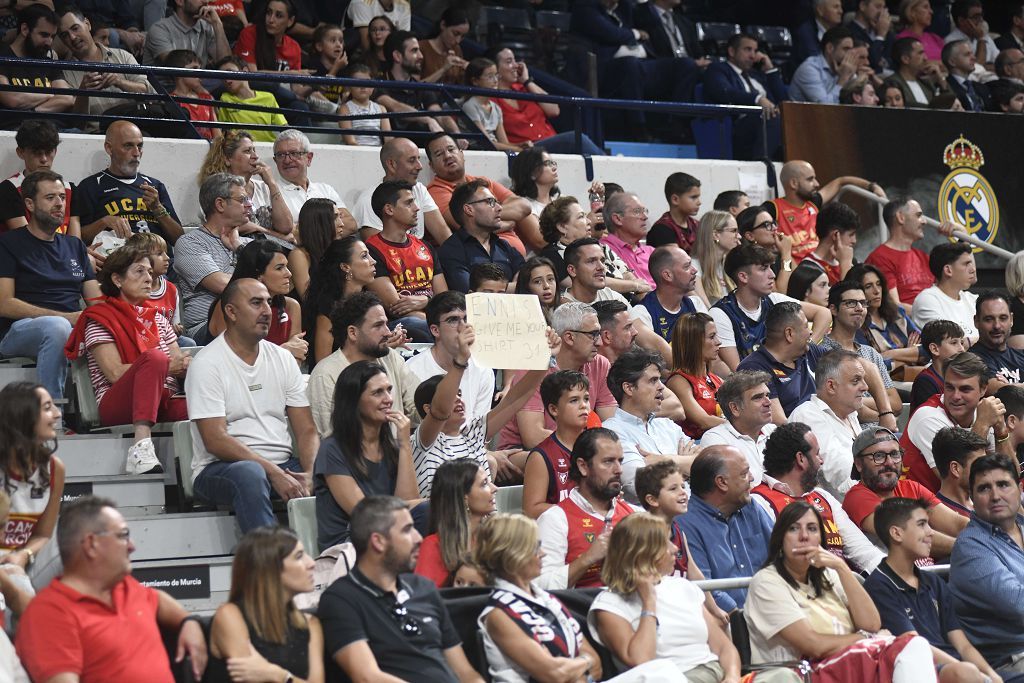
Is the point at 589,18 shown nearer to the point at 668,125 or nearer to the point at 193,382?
the point at 668,125

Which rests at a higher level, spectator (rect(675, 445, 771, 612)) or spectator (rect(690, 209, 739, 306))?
spectator (rect(690, 209, 739, 306))

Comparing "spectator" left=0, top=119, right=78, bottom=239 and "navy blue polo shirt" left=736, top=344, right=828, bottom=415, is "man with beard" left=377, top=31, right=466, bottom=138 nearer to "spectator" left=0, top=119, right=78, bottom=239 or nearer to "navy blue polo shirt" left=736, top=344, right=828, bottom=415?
"spectator" left=0, top=119, right=78, bottom=239

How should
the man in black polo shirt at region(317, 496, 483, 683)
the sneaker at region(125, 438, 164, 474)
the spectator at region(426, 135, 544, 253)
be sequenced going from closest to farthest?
1. the man in black polo shirt at region(317, 496, 483, 683)
2. the sneaker at region(125, 438, 164, 474)
3. the spectator at region(426, 135, 544, 253)

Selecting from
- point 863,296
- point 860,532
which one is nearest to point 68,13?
point 863,296

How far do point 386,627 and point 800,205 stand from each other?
21.7 ft

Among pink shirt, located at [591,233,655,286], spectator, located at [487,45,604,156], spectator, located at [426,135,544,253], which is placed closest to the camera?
spectator, located at [426,135,544,253]

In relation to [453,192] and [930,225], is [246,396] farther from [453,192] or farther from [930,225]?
[930,225]

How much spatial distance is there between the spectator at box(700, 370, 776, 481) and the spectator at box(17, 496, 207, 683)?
10.3 feet

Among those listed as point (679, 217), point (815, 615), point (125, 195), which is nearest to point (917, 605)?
point (815, 615)

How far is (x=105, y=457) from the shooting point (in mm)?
6543

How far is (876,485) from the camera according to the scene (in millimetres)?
6848

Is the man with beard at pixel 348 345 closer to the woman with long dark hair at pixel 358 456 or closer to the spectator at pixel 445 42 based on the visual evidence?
the woman with long dark hair at pixel 358 456

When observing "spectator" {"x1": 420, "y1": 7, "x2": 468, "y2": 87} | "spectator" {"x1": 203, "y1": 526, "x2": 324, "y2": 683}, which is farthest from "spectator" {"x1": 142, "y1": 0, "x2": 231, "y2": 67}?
"spectator" {"x1": 203, "y1": 526, "x2": 324, "y2": 683}

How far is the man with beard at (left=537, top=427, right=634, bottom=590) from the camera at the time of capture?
19.2 feet
